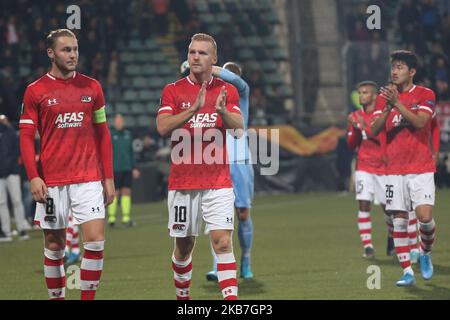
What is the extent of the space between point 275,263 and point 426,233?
3.06 m

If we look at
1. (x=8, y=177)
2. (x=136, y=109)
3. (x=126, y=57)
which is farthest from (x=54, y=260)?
(x=126, y=57)

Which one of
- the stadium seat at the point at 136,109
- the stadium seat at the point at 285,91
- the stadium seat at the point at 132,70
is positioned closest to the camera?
the stadium seat at the point at 136,109

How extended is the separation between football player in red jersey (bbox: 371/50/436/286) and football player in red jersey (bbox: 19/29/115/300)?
3453mm

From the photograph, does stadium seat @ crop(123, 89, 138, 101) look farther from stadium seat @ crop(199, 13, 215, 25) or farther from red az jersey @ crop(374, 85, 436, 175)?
red az jersey @ crop(374, 85, 436, 175)

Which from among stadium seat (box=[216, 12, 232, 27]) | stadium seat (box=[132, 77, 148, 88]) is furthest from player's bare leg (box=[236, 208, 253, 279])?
stadium seat (box=[216, 12, 232, 27])

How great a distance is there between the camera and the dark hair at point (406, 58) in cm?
1166

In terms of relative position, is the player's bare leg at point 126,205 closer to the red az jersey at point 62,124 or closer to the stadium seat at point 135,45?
the red az jersey at point 62,124

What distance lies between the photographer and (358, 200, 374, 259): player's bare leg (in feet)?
50.1

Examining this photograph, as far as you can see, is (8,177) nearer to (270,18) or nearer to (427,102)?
(427,102)

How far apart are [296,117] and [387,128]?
1846 centimetres

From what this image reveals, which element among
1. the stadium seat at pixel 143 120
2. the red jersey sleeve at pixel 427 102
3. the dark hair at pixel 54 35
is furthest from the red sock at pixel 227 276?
the stadium seat at pixel 143 120

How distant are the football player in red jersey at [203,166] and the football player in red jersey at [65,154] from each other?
66 cm
